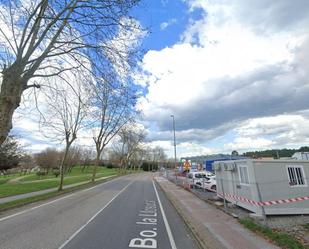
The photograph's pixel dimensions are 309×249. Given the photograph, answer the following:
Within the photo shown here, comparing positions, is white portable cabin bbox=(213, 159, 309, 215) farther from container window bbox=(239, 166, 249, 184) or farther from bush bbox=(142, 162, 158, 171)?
bush bbox=(142, 162, 158, 171)

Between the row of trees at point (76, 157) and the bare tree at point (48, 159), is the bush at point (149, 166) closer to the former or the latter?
the row of trees at point (76, 157)

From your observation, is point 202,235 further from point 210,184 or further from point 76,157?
point 76,157

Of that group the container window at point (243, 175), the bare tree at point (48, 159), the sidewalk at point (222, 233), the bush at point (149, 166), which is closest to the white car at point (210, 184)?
the container window at point (243, 175)

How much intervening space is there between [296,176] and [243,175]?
2.63 m

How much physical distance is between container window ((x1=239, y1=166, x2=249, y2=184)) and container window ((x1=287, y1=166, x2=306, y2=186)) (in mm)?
2082

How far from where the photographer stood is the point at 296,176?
53.8ft

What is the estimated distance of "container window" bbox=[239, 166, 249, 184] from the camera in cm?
1677

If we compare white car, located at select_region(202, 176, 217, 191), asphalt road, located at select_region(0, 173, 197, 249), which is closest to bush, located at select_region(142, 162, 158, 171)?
white car, located at select_region(202, 176, 217, 191)

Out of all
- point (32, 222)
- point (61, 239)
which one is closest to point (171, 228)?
point (61, 239)

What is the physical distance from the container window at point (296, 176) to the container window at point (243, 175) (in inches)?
82.0

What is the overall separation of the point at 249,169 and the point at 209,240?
314 inches

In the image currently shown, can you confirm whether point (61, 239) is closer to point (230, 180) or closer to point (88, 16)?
point (88, 16)

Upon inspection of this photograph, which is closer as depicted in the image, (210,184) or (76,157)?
(210,184)

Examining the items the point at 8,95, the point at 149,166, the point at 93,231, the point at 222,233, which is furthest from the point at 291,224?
the point at 149,166
